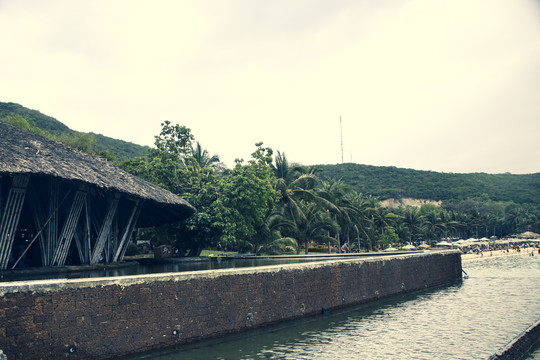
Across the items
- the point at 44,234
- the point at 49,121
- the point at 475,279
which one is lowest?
the point at 475,279

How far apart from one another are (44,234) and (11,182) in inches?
121

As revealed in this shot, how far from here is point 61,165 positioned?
46.7 feet

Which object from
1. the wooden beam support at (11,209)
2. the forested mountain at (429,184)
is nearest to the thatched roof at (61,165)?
the wooden beam support at (11,209)

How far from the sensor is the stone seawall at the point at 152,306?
25.5 feet

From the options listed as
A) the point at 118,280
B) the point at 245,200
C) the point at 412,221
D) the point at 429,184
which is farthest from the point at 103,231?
the point at 429,184

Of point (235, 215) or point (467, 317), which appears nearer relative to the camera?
point (467, 317)

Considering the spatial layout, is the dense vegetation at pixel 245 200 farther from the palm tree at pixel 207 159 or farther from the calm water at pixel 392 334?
the calm water at pixel 392 334

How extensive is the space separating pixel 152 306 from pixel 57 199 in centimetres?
811

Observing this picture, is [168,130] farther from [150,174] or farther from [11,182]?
[11,182]

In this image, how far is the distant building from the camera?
1391 cm

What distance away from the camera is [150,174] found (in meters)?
29.9

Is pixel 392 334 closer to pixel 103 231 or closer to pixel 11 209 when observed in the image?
pixel 103 231

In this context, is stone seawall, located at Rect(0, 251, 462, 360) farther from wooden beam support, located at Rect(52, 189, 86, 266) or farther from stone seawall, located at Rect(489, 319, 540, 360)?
wooden beam support, located at Rect(52, 189, 86, 266)

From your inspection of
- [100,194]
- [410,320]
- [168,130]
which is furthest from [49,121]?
[410,320]
